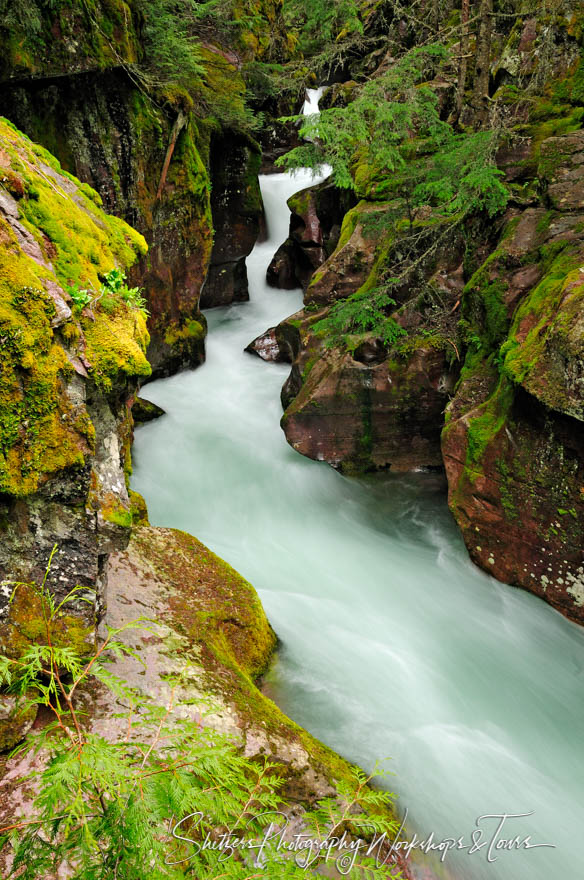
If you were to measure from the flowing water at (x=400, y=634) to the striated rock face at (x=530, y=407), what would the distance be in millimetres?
741

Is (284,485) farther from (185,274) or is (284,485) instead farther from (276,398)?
(185,274)

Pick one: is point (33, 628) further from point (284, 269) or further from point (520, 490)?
point (284, 269)

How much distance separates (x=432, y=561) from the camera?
24.0 ft

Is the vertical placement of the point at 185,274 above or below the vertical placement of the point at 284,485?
above

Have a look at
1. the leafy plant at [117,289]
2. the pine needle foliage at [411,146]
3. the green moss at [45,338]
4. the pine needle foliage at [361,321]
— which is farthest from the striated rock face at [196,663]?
the pine needle foliage at [411,146]

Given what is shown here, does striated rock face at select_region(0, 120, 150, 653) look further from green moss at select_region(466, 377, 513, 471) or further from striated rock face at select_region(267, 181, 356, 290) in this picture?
striated rock face at select_region(267, 181, 356, 290)

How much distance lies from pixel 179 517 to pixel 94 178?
19.1 feet

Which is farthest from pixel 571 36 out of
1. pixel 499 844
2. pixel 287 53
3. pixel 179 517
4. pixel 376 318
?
pixel 287 53

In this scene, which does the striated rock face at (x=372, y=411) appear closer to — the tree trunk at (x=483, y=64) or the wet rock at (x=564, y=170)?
the wet rock at (x=564, y=170)

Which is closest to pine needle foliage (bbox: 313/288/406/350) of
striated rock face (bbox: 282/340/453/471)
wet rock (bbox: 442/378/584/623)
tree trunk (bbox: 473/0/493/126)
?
striated rock face (bbox: 282/340/453/471)

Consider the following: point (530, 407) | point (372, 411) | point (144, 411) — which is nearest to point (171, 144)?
point (144, 411)

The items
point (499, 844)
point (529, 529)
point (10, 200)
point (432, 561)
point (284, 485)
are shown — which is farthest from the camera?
point (284, 485)

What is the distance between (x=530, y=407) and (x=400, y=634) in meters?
3.08

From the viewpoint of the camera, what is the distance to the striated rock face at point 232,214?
13680 mm
